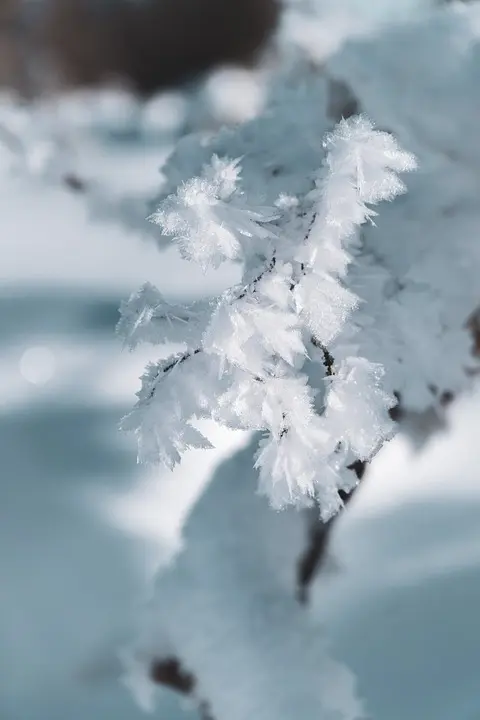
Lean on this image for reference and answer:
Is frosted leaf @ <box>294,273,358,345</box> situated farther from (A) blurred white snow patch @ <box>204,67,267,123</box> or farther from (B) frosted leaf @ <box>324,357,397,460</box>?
(A) blurred white snow patch @ <box>204,67,267,123</box>

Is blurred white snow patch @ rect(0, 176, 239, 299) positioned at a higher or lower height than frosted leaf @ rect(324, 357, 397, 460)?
higher

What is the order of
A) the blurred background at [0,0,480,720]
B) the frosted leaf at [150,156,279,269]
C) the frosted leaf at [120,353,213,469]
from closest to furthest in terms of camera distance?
the frosted leaf at [150,156,279,269] → the frosted leaf at [120,353,213,469] → the blurred background at [0,0,480,720]

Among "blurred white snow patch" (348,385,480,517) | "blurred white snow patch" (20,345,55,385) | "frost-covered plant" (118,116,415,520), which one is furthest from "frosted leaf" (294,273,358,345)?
"blurred white snow patch" (20,345,55,385)

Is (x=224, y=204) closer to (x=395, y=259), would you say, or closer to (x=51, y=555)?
(x=395, y=259)

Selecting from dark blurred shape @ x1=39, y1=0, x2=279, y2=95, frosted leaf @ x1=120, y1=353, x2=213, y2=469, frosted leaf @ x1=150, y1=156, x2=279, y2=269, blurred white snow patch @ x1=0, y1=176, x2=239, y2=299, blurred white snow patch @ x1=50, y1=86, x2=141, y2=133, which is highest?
dark blurred shape @ x1=39, y1=0, x2=279, y2=95

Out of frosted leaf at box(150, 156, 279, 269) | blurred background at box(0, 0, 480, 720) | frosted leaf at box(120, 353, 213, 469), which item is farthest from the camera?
blurred background at box(0, 0, 480, 720)

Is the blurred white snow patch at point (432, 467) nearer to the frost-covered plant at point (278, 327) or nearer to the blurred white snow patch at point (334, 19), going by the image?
the frost-covered plant at point (278, 327)

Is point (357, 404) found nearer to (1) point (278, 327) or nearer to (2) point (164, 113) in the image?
(1) point (278, 327)
